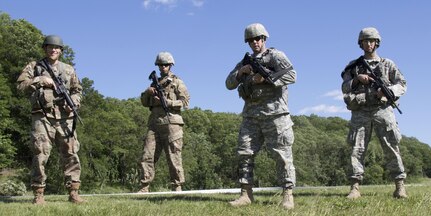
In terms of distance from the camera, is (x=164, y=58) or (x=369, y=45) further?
(x=164, y=58)

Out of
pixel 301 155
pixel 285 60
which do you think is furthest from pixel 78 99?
pixel 301 155

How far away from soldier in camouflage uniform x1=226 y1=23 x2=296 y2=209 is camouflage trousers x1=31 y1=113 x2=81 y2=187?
111 inches

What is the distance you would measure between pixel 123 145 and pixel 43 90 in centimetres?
4739

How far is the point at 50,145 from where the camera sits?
26.6 ft

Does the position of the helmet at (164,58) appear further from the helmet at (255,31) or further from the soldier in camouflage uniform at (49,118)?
the helmet at (255,31)

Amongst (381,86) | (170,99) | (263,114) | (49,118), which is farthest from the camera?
(170,99)

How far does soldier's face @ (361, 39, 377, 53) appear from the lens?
910 cm

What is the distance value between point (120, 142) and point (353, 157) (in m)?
46.7

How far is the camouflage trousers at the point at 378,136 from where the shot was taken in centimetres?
904

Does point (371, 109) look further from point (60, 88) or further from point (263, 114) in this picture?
point (60, 88)

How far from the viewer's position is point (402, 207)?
7.59m

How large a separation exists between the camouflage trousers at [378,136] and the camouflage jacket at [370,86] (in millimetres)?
171

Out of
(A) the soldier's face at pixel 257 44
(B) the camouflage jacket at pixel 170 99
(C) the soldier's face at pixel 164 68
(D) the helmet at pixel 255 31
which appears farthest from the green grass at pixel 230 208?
(C) the soldier's face at pixel 164 68

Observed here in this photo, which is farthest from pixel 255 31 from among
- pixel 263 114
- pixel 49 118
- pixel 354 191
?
pixel 49 118
